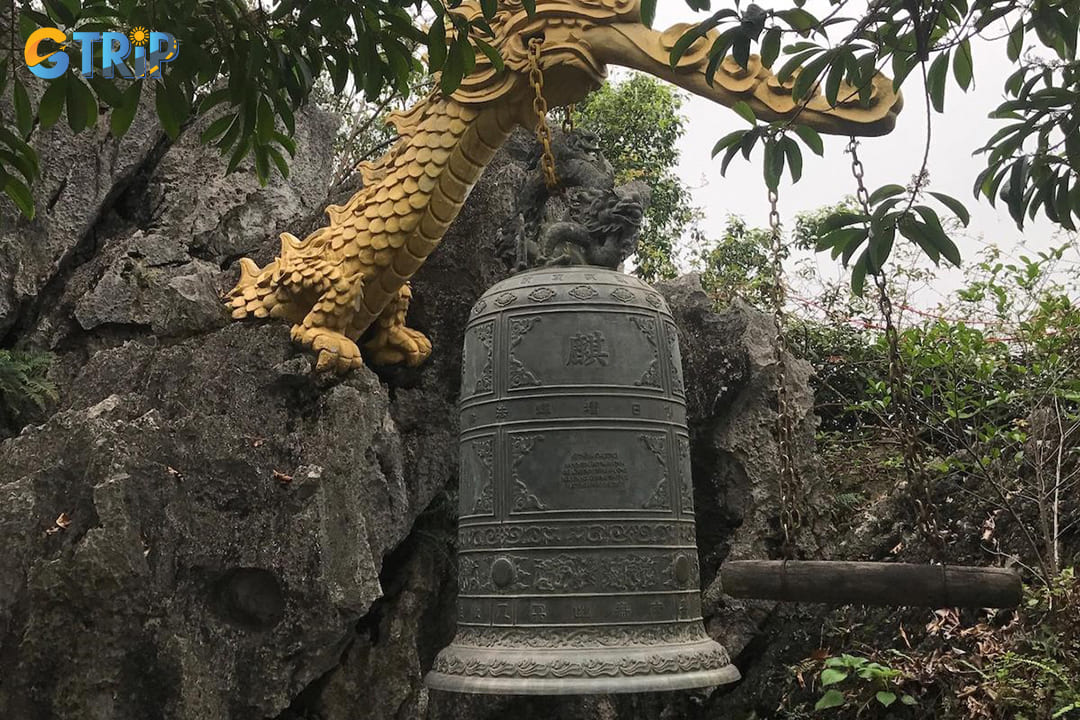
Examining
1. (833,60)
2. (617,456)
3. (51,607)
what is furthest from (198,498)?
(833,60)

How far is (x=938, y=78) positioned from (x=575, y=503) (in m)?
1.48

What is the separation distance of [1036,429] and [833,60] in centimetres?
294

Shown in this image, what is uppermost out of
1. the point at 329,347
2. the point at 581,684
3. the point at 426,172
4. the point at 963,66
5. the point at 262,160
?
the point at 426,172

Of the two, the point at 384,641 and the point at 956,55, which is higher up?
the point at 956,55

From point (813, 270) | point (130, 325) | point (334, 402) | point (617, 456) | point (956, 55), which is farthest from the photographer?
point (813, 270)

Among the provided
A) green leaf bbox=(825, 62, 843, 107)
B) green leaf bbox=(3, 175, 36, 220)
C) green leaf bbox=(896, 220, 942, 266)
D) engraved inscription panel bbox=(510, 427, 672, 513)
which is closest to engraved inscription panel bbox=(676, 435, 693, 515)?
engraved inscription panel bbox=(510, 427, 672, 513)

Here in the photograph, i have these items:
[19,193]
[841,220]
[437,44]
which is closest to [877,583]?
[841,220]

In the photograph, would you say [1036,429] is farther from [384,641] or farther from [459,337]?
[384,641]

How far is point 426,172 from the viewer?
13.8ft

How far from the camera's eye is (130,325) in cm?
474

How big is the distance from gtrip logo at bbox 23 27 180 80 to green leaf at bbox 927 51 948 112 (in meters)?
1.84

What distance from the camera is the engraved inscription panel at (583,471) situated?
2.74 meters

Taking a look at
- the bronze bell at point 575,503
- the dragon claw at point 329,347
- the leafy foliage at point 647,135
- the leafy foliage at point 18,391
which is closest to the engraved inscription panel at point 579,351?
the bronze bell at point 575,503

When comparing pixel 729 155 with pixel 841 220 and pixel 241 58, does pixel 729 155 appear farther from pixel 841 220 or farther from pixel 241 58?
pixel 241 58
